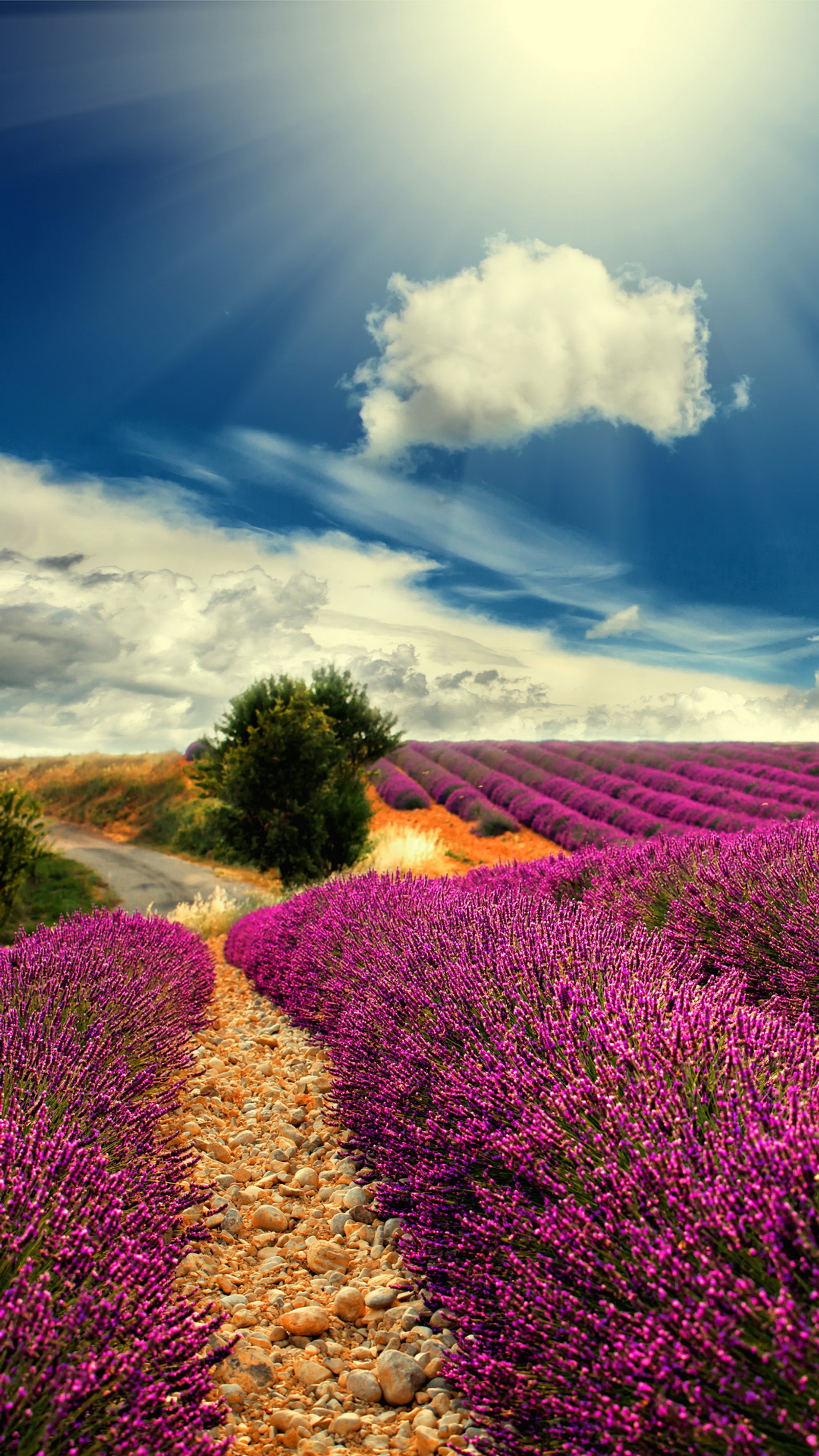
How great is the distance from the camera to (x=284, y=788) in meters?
12.0

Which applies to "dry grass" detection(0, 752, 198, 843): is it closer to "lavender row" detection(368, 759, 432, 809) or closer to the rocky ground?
→ "lavender row" detection(368, 759, 432, 809)

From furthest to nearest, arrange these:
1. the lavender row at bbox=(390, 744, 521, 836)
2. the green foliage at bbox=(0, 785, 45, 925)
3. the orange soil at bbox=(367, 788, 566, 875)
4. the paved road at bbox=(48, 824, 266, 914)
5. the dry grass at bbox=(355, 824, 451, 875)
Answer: the lavender row at bbox=(390, 744, 521, 836) < the orange soil at bbox=(367, 788, 566, 875) < the paved road at bbox=(48, 824, 266, 914) < the dry grass at bbox=(355, 824, 451, 875) < the green foliage at bbox=(0, 785, 45, 925)

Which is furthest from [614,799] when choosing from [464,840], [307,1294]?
[307,1294]

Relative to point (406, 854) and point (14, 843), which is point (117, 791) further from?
point (14, 843)

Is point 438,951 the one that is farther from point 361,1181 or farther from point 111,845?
point 111,845

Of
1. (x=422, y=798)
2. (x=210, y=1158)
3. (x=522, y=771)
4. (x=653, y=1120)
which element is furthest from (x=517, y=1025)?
(x=522, y=771)

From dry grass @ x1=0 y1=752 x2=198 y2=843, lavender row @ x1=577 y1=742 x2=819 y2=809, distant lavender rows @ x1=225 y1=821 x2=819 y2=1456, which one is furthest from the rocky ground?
dry grass @ x1=0 y1=752 x2=198 y2=843

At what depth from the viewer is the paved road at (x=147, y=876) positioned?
45.8 ft

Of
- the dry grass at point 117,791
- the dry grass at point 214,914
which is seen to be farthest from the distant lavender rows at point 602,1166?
the dry grass at point 117,791

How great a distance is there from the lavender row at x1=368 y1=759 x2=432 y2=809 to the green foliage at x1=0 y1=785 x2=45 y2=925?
11.1 metres

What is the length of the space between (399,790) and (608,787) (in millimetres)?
5910

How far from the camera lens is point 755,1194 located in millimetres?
1578

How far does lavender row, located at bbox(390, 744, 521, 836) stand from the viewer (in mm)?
18078

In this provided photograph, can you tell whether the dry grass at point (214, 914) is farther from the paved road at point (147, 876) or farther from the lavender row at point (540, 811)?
the lavender row at point (540, 811)
